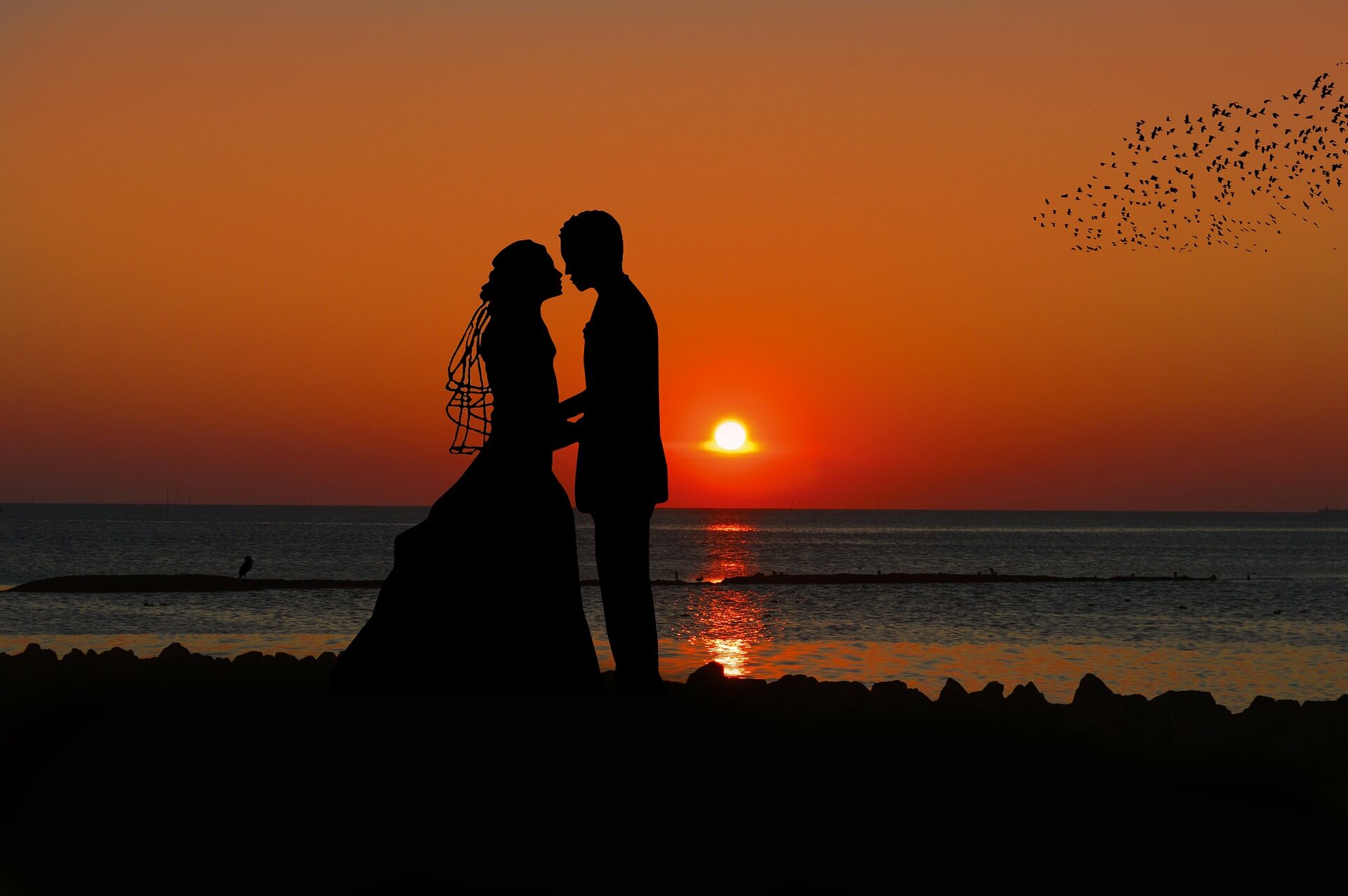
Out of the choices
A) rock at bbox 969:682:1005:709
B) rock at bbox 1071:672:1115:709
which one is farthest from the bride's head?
rock at bbox 1071:672:1115:709

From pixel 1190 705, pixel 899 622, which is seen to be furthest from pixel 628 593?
pixel 899 622

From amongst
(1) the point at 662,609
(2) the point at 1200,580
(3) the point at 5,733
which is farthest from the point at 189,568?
(3) the point at 5,733

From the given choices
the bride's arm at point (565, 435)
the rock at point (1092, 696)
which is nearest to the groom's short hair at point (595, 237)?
the bride's arm at point (565, 435)

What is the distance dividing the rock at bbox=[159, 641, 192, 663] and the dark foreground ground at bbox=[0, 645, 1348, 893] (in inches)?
164

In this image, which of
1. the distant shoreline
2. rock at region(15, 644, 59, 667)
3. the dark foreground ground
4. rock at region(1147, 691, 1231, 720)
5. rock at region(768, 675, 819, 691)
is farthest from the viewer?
the distant shoreline

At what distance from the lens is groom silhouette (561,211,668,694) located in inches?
335

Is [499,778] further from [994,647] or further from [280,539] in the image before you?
[280,539]

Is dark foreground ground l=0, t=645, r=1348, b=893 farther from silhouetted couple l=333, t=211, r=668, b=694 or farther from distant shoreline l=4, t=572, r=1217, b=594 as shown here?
distant shoreline l=4, t=572, r=1217, b=594

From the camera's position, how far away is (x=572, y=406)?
350 inches

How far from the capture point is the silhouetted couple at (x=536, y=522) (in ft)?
28.1

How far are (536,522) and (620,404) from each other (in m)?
1.14

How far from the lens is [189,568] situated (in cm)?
9606

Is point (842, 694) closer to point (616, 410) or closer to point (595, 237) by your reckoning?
point (616, 410)

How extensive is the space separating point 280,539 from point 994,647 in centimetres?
14330
